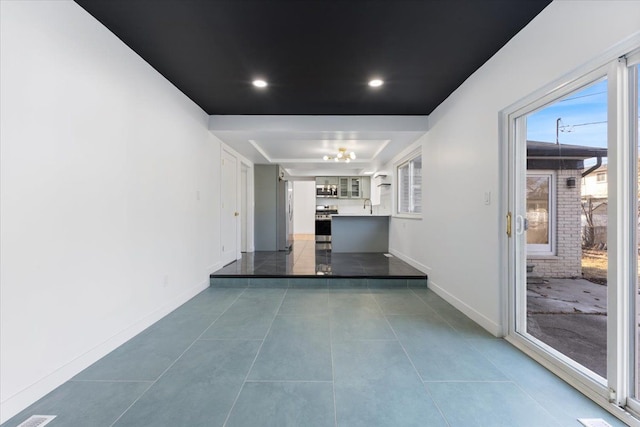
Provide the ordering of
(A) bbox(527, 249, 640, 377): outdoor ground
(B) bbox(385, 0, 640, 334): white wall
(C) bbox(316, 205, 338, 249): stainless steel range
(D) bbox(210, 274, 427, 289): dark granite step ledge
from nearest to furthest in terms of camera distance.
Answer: (B) bbox(385, 0, 640, 334): white wall, (A) bbox(527, 249, 640, 377): outdoor ground, (D) bbox(210, 274, 427, 289): dark granite step ledge, (C) bbox(316, 205, 338, 249): stainless steel range

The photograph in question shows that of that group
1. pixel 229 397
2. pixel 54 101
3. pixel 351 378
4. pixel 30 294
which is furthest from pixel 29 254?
pixel 351 378

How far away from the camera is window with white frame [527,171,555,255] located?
6.96ft

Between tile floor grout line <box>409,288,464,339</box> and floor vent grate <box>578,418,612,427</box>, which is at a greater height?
tile floor grout line <box>409,288,464,339</box>

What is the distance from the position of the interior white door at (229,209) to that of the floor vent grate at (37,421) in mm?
3046

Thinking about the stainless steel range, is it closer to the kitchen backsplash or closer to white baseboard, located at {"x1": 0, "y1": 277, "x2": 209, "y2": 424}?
the kitchen backsplash

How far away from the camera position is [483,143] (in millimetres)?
2576

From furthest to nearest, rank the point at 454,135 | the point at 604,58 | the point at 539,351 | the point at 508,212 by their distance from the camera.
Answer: the point at 454,135, the point at 508,212, the point at 539,351, the point at 604,58

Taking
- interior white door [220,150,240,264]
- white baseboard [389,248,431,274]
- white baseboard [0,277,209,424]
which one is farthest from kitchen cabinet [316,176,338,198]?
white baseboard [0,277,209,424]

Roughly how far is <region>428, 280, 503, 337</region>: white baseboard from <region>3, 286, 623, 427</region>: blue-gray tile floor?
8 centimetres

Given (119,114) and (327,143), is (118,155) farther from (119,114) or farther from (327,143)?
(327,143)

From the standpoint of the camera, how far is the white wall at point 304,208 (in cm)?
1134

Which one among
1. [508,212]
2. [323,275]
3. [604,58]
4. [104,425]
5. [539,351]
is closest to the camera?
[104,425]

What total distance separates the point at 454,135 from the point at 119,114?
334 cm

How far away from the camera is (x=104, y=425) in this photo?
4.58 feet
